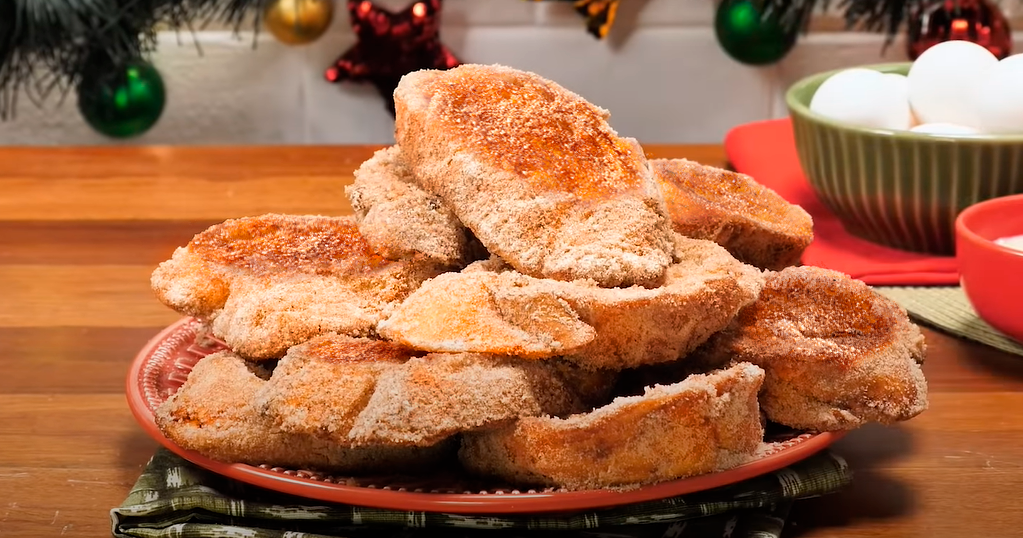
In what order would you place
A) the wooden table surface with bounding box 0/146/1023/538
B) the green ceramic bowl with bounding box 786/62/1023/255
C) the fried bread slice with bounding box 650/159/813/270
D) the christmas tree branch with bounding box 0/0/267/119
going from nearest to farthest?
the wooden table surface with bounding box 0/146/1023/538 → the fried bread slice with bounding box 650/159/813/270 → the green ceramic bowl with bounding box 786/62/1023/255 → the christmas tree branch with bounding box 0/0/267/119

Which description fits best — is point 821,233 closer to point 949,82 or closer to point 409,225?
point 949,82

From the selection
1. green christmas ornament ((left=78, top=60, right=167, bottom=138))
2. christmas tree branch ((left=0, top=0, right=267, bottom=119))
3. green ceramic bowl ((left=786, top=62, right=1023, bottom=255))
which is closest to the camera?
green ceramic bowl ((left=786, top=62, right=1023, bottom=255))

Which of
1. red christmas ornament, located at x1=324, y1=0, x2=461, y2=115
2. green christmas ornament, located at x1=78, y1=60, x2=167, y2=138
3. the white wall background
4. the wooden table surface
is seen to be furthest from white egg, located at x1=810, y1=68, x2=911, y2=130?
green christmas ornament, located at x1=78, y1=60, x2=167, y2=138

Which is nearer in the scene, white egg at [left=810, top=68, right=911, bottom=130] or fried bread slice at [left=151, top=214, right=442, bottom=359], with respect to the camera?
fried bread slice at [left=151, top=214, right=442, bottom=359]

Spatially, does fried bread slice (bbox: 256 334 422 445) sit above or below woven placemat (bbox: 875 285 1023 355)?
above

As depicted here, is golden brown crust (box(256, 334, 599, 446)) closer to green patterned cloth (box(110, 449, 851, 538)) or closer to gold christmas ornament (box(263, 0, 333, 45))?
green patterned cloth (box(110, 449, 851, 538))

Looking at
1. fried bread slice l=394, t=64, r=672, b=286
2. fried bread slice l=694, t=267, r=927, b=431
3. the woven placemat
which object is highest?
fried bread slice l=394, t=64, r=672, b=286
